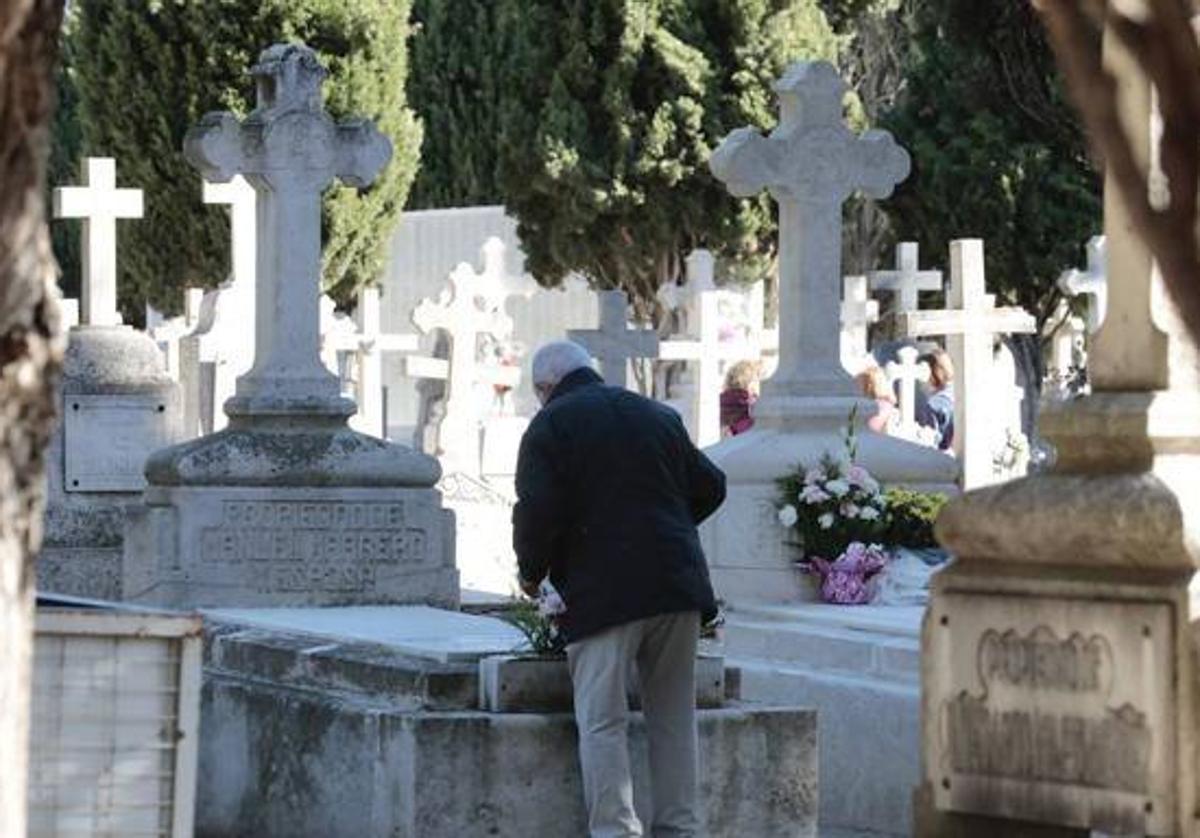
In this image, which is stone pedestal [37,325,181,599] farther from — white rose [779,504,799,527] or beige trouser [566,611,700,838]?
beige trouser [566,611,700,838]

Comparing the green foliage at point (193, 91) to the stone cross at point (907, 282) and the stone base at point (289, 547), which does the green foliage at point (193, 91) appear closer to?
the stone cross at point (907, 282)

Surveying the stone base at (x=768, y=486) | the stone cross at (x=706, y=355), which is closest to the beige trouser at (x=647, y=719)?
the stone base at (x=768, y=486)

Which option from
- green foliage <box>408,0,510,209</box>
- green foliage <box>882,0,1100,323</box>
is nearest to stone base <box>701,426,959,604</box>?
green foliage <box>882,0,1100,323</box>

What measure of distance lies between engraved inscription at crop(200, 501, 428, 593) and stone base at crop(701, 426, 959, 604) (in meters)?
1.35

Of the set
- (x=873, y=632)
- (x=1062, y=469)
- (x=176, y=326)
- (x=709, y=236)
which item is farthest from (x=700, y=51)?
(x=1062, y=469)

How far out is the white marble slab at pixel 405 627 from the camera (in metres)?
10.2

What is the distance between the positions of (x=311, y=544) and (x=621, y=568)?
15.8 ft

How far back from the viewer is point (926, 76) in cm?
3869

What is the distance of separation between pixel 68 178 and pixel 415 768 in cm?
4101

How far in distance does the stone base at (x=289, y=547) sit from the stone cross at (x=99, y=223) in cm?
297

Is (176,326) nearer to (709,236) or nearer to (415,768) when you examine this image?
(709,236)

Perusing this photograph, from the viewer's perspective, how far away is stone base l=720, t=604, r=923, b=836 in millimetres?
11133

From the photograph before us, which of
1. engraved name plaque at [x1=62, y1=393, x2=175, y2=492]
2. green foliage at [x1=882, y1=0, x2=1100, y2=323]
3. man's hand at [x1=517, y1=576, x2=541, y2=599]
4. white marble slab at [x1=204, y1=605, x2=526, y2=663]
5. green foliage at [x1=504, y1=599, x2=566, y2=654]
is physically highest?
green foliage at [x1=882, y1=0, x2=1100, y2=323]

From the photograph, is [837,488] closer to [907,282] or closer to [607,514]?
[607,514]
